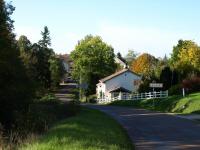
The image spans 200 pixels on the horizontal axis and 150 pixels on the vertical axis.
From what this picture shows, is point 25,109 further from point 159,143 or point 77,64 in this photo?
point 77,64

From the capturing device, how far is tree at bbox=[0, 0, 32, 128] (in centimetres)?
3212

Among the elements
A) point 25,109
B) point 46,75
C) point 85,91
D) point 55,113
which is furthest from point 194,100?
point 85,91

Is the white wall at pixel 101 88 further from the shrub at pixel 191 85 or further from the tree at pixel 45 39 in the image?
the shrub at pixel 191 85

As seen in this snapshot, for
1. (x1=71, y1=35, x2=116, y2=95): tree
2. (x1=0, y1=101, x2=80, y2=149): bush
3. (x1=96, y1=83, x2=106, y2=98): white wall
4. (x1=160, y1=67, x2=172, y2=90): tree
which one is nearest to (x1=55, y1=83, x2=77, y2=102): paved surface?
(x1=71, y1=35, x2=116, y2=95): tree

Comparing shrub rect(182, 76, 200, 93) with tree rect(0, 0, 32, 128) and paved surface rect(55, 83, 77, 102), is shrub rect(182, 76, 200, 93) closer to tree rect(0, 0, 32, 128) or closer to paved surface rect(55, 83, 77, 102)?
paved surface rect(55, 83, 77, 102)

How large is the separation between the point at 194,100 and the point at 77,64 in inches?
3408

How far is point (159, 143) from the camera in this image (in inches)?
881

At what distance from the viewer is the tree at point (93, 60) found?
432 feet

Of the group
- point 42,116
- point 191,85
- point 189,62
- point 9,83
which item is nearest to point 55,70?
point 189,62

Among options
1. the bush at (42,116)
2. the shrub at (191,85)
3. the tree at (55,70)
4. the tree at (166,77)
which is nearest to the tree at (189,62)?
the tree at (166,77)

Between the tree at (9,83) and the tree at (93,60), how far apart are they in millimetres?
93898

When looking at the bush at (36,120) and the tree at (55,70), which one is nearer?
the bush at (36,120)

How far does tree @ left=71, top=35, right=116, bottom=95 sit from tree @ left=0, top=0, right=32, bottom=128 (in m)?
93.9

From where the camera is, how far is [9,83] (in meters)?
32.9
